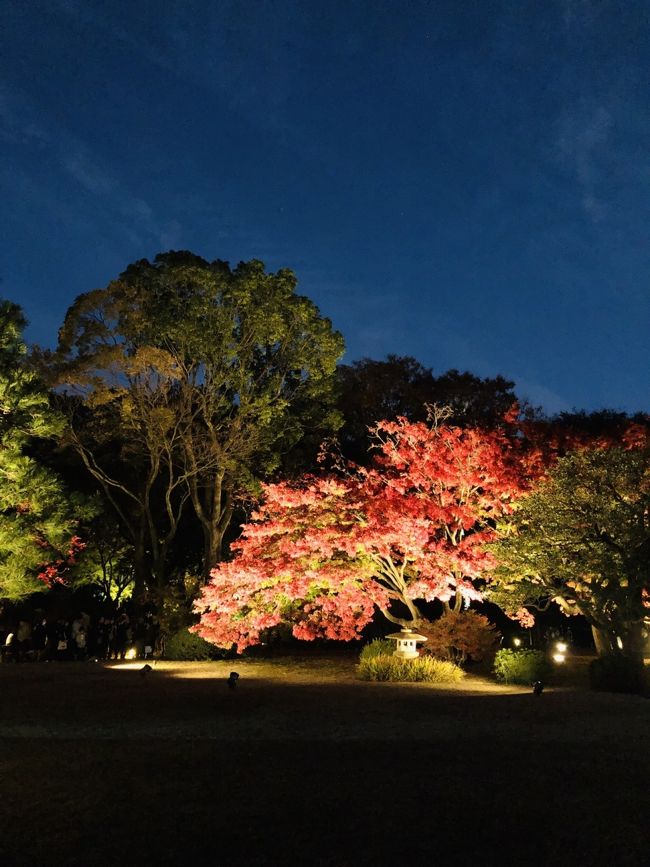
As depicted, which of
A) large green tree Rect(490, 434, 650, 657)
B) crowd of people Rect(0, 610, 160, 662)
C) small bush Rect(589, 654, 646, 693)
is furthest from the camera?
crowd of people Rect(0, 610, 160, 662)

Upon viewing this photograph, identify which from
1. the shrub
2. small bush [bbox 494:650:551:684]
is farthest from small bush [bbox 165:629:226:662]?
small bush [bbox 494:650:551:684]

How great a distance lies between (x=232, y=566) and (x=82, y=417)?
9.31 m

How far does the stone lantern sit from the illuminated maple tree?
0.77m

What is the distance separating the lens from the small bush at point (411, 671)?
530 inches

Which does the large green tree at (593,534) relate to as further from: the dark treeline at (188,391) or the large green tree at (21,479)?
the large green tree at (21,479)

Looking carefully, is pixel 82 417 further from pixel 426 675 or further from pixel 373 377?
pixel 426 675

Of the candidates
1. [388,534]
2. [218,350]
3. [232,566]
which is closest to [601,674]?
[388,534]

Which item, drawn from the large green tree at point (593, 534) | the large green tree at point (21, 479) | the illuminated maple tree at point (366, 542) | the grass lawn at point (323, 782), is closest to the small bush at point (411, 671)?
the illuminated maple tree at point (366, 542)

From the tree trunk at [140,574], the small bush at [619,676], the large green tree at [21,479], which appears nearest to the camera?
the small bush at [619,676]

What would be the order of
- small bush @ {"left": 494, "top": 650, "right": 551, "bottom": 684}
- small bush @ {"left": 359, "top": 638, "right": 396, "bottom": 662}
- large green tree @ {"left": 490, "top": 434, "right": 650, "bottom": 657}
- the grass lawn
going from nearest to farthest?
the grass lawn < large green tree @ {"left": 490, "top": 434, "right": 650, "bottom": 657} < small bush @ {"left": 494, "top": 650, "right": 551, "bottom": 684} < small bush @ {"left": 359, "top": 638, "right": 396, "bottom": 662}

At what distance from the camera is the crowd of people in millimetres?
19094

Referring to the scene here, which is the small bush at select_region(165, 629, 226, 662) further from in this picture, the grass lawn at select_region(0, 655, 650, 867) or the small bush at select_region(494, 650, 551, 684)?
the grass lawn at select_region(0, 655, 650, 867)

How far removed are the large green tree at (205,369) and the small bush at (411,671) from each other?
7279mm

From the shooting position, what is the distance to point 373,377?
86.1 ft
